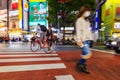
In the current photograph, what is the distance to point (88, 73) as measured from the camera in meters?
7.14

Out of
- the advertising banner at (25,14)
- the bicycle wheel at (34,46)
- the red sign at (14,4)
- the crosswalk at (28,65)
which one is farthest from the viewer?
the red sign at (14,4)

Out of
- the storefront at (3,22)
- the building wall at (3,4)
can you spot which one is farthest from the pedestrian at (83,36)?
the building wall at (3,4)

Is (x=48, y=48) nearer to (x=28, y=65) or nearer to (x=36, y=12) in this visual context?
(x=28, y=65)

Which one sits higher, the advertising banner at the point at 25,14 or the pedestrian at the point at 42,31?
the advertising banner at the point at 25,14

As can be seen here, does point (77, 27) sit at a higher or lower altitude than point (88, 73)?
higher

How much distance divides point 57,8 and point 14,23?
58305mm

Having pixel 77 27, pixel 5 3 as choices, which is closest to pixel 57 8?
pixel 77 27

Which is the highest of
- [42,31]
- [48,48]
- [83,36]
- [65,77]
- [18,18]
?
[18,18]

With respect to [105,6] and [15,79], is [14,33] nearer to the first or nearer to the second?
[105,6]

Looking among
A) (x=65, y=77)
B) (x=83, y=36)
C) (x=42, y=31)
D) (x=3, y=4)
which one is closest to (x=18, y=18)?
(x=3, y=4)

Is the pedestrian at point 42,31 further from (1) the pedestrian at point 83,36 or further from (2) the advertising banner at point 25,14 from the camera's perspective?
(2) the advertising banner at point 25,14

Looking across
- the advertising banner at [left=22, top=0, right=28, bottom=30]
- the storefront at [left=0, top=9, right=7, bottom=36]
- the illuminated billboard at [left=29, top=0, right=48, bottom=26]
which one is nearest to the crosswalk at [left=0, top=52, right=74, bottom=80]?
the illuminated billboard at [left=29, top=0, right=48, bottom=26]

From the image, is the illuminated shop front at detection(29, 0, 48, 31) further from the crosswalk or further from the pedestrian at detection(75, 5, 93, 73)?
the pedestrian at detection(75, 5, 93, 73)

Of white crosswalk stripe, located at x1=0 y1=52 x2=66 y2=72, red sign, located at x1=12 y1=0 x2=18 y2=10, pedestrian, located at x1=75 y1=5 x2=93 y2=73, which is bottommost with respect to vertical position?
white crosswalk stripe, located at x1=0 y1=52 x2=66 y2=72
